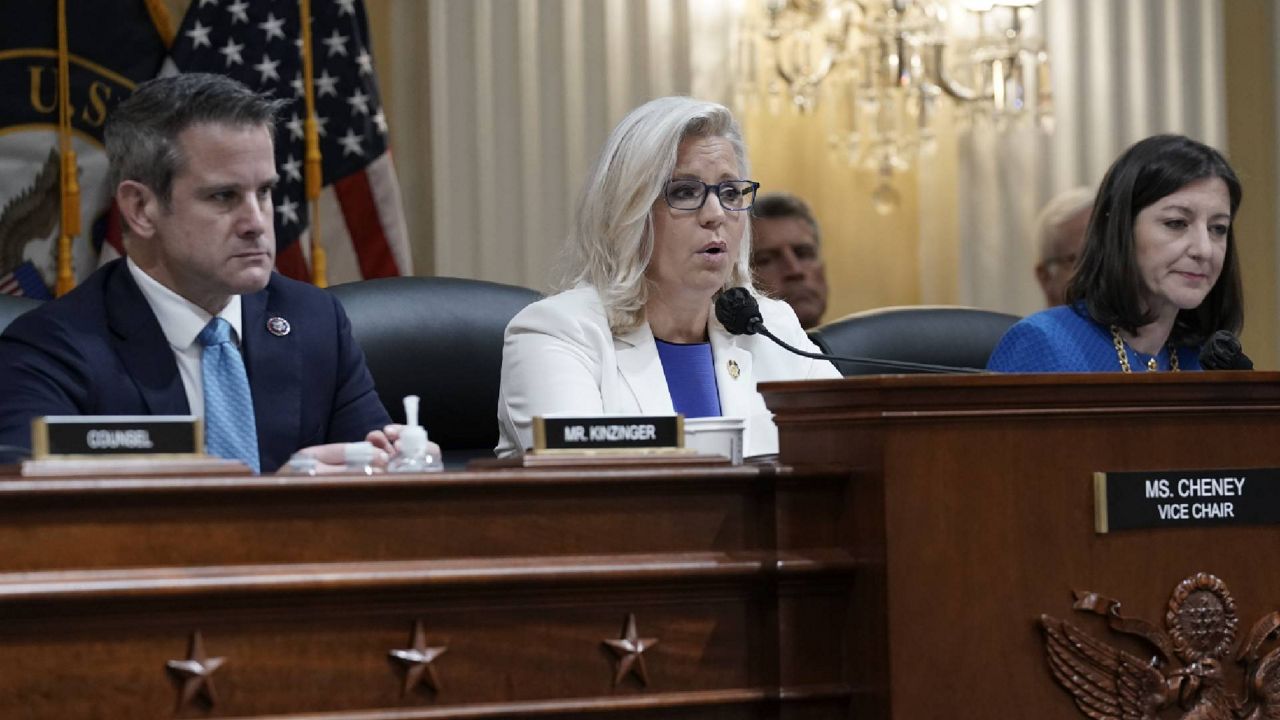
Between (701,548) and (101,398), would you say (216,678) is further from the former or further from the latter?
(101,398)

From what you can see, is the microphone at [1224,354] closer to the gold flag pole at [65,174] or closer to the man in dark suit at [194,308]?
the man in dark suit at [194,308]

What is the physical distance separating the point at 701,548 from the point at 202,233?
46.1 inches

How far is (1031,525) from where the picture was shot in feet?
5.98

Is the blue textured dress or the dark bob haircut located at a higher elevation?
the dark bob haircut

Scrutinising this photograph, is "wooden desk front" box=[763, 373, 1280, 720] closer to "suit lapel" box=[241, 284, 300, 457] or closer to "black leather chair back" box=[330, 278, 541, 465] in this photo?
"suit lapel" box=[241, 284, 300, 457]

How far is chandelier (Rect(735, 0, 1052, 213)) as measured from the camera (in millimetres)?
5070

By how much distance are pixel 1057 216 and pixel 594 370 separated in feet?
7.23

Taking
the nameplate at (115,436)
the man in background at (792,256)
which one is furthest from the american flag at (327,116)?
the nameplate at (115,436)

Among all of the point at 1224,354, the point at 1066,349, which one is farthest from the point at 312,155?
the point at 1224,354

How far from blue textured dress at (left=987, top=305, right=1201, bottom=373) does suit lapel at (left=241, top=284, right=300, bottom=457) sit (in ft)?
3.89

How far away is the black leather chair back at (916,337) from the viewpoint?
376 centimetres

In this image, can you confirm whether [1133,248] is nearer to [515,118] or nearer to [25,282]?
[515,118]

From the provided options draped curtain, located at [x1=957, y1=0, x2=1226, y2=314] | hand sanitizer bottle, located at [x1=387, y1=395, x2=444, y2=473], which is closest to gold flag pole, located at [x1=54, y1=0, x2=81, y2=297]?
hand sanitizer bottle, located at [x1=387, y1=395, x2=444, y2=473]

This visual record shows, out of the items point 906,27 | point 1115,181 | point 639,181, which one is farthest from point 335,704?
point 906,27
